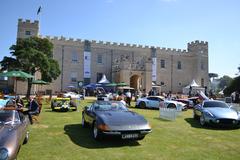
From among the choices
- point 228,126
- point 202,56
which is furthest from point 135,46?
point 228,126

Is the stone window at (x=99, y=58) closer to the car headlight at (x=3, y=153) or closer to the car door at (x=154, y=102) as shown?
the car door at (x=154, y=102)

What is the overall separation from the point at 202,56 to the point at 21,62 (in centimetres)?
4025

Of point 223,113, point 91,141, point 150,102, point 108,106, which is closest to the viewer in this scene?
point 91,141

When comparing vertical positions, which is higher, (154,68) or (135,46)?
(135,46)

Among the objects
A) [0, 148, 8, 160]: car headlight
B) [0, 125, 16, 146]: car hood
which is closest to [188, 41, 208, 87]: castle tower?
[0, 125, 16, 146]: car hood

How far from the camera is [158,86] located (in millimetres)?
49500

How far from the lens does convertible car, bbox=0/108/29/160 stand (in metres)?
4.55

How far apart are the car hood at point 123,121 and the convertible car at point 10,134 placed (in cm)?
237

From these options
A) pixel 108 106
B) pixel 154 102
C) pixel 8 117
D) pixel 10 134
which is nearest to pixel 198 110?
pixel 108 106

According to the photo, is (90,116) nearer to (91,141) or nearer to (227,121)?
(91,141)

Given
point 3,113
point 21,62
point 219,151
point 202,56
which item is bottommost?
point 219,151

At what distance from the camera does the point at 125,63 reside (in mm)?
43094

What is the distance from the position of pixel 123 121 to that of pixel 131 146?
0.75m

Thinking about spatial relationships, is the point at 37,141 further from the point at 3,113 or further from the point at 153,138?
the point at 153,138
